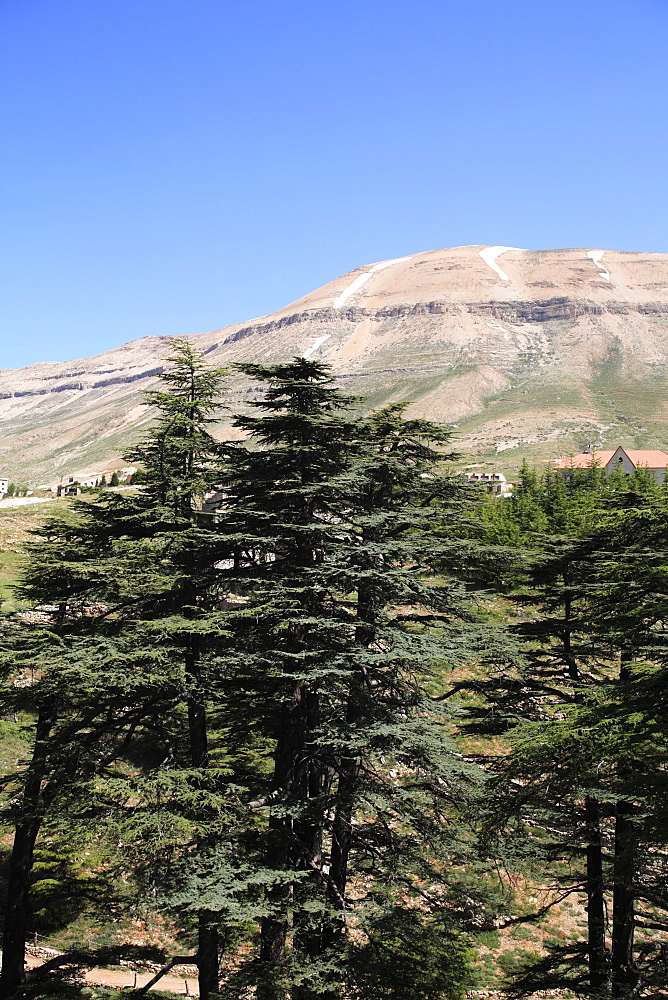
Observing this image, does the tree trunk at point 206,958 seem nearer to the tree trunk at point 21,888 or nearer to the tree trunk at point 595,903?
the tree trunk at point 21,888

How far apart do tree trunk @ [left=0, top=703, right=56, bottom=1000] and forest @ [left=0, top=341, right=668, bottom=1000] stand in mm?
50

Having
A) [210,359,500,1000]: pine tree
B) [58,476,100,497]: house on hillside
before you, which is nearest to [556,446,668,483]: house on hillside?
[58,476,100,497]: house on hillside

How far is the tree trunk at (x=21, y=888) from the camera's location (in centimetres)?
1162

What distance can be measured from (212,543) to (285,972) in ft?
22.1

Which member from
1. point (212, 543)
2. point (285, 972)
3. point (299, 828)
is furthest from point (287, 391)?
point (285, 972)

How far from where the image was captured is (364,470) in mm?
12797

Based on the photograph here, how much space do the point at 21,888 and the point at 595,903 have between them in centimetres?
1081

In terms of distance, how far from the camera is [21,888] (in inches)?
478

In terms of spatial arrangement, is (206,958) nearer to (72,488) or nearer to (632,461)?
(72,488)

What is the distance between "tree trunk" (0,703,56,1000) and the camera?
38.1 ft

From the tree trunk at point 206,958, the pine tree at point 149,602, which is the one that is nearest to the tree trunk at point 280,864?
the tree trunk at point 206,958

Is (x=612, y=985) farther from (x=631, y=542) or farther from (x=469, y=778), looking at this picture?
(x=631, y=542)

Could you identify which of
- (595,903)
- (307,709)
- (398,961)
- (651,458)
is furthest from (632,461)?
(398,961)

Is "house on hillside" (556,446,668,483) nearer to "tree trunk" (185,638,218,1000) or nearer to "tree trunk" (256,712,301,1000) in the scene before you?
"tree trunk" (256,712,301,1000)
